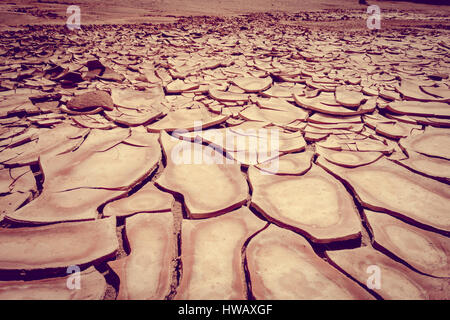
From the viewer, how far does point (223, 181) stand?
1.10m

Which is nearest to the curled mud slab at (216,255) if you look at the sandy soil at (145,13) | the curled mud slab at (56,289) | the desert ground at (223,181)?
the desert ground at (223,181)

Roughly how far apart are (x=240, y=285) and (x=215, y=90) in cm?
157

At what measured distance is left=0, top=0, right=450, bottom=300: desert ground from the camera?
739mm

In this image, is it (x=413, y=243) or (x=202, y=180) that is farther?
(x=202, y=180)

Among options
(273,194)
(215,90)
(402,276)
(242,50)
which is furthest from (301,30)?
(402,276)

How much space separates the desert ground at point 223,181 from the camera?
0.74 meters

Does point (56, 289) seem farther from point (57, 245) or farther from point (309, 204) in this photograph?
point (309, 204)

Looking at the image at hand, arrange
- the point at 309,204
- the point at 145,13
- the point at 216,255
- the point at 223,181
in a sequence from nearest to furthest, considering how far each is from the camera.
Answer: the point at 216,255, the point at 309,204, the point at 223,181, the point at 145,13

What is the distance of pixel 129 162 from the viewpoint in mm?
1192

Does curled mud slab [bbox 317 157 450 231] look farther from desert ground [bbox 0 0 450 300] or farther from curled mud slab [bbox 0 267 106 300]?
curled mud slab [bbox 0 267 106 300]

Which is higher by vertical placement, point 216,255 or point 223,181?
point 223,181

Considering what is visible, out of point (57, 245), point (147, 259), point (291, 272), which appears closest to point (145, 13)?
point (57, 245)
